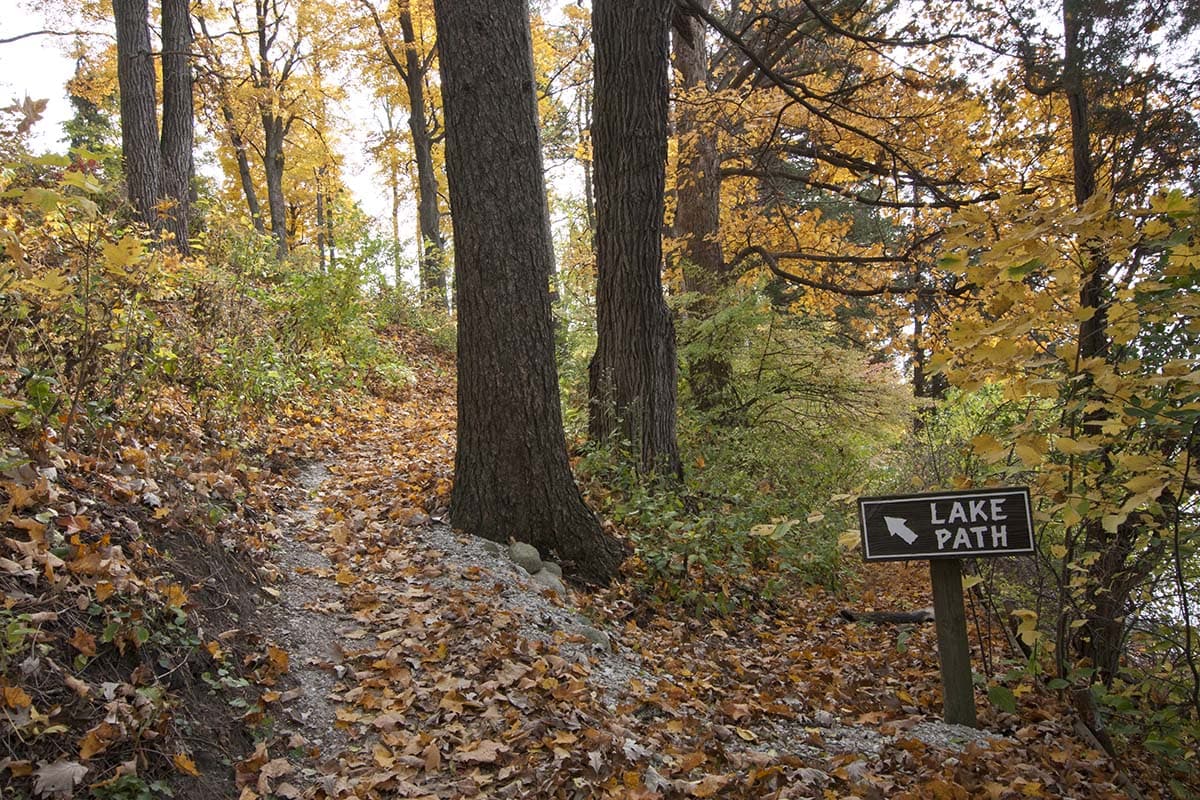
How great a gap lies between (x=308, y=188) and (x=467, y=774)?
30.1 meters

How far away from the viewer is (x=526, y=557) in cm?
491

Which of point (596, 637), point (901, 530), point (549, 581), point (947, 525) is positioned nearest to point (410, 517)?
point (549, 581)

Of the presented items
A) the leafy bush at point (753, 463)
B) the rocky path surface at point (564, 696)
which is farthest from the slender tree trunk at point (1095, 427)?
the leafy bush at point (753, 463)

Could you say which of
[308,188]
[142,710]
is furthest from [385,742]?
[308,188]

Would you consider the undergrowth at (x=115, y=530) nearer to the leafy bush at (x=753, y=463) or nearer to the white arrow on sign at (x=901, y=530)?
the leafy bush at (x=753, y=463)

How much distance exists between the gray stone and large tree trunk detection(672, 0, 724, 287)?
559 cm

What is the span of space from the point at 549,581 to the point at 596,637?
0.59m

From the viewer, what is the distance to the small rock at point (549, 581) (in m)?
4.78

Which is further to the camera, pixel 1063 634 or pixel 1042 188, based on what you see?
pixel 1042 188

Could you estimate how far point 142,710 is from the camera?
8.72 ft

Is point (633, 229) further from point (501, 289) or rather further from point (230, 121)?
point (230, 121)

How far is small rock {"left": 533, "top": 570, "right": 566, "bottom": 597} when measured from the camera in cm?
478

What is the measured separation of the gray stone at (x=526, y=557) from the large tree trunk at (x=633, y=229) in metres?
1.83

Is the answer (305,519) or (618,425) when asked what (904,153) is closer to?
(618,425)
